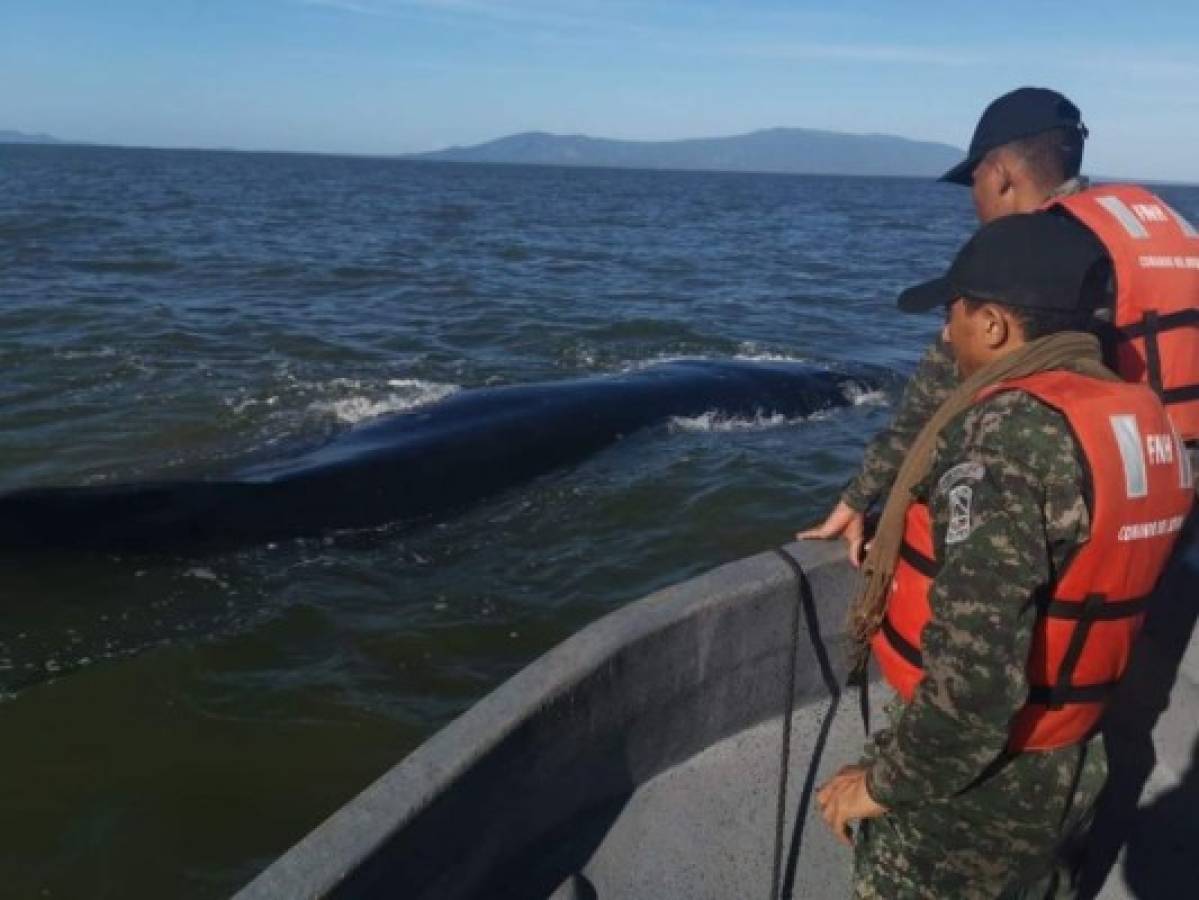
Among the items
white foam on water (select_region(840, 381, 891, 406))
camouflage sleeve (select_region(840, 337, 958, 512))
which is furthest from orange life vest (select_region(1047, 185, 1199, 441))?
white foam on water (select_region(840, 381, 891, 406))

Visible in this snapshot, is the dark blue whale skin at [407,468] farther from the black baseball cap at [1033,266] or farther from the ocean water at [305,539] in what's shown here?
the black baseball cap at [1033,266]

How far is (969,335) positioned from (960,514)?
54 centimetres

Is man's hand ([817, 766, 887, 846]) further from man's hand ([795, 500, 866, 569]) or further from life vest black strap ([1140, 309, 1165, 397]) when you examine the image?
life vest black strap ([1140, 309, 1165, 397])

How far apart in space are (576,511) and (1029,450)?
704 cm

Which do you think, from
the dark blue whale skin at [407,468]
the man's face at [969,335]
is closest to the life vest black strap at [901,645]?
the man's face at [969,335]

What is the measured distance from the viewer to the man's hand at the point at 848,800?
9.86 ft

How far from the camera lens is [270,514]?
26.6 feet

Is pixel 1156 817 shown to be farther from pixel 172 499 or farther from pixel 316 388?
pixel 316 388

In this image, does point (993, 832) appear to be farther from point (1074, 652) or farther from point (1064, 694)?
point (1074, 652)

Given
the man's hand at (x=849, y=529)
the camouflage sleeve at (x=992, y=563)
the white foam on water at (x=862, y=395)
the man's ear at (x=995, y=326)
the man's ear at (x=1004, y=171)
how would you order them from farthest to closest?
the white foam on water at (x=862, y=395)
the man's hand at (x=849, y=529)
the man's ear at (x=1004, y=171)
the man's ear at (x=995, y=326)
the camouflage sleeve at (x=992, y=563)

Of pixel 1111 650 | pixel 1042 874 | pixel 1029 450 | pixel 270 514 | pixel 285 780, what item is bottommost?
pixel 285 780

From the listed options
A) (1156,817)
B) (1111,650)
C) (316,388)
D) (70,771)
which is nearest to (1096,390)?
(1111,650)

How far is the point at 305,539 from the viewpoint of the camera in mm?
8086

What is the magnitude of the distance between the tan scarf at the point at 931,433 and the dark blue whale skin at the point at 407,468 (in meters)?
5.52
